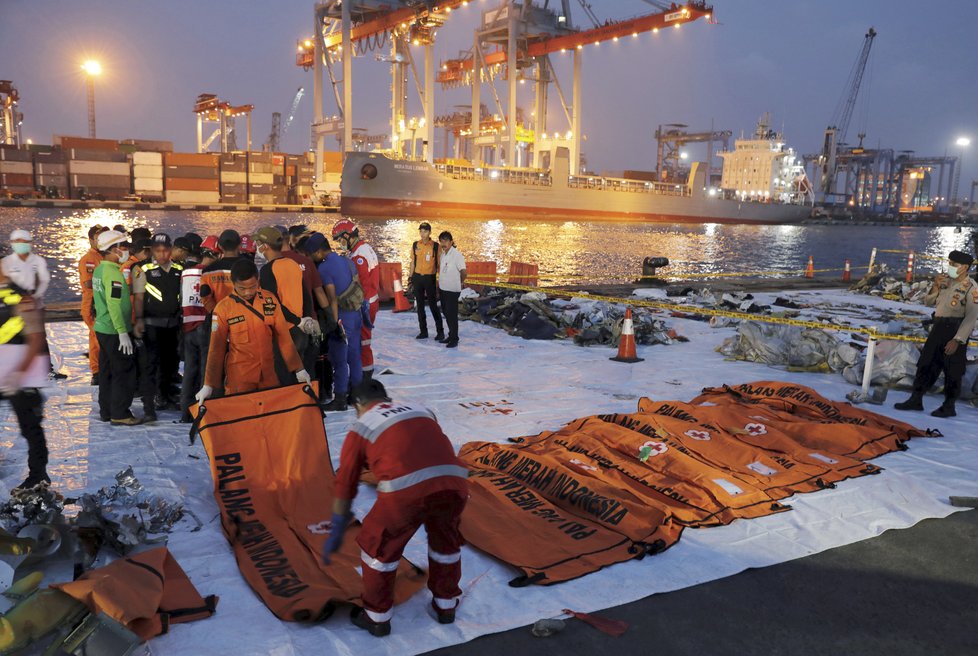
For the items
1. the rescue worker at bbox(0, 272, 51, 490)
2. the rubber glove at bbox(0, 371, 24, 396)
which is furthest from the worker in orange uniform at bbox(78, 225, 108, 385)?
the rubber glove at bbox(0, 371, 24, 396)

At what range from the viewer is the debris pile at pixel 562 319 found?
11.9 meters

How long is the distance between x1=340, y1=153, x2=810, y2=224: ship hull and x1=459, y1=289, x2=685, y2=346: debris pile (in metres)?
56.8

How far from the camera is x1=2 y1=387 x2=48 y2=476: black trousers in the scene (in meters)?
4.80

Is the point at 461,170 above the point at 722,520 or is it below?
above

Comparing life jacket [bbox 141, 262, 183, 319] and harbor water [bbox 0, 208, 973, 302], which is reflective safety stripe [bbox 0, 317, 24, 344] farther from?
harbor water [bbox 0, 208, 973, 302]

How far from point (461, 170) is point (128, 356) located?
6847cm

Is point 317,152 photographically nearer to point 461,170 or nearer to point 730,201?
point 461,170

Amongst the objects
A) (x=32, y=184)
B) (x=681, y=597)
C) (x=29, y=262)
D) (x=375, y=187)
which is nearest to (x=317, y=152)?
(x=375, y=187)

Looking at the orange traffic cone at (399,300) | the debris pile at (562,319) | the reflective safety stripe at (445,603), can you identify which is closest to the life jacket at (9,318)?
the reflective safety stripe at (445,603)

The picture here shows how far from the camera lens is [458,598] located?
3873mm

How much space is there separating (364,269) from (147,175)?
9165 cm

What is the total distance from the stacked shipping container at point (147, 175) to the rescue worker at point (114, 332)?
91.4 m

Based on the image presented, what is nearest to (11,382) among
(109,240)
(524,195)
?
(109,240)

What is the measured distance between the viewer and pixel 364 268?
8.50 m
